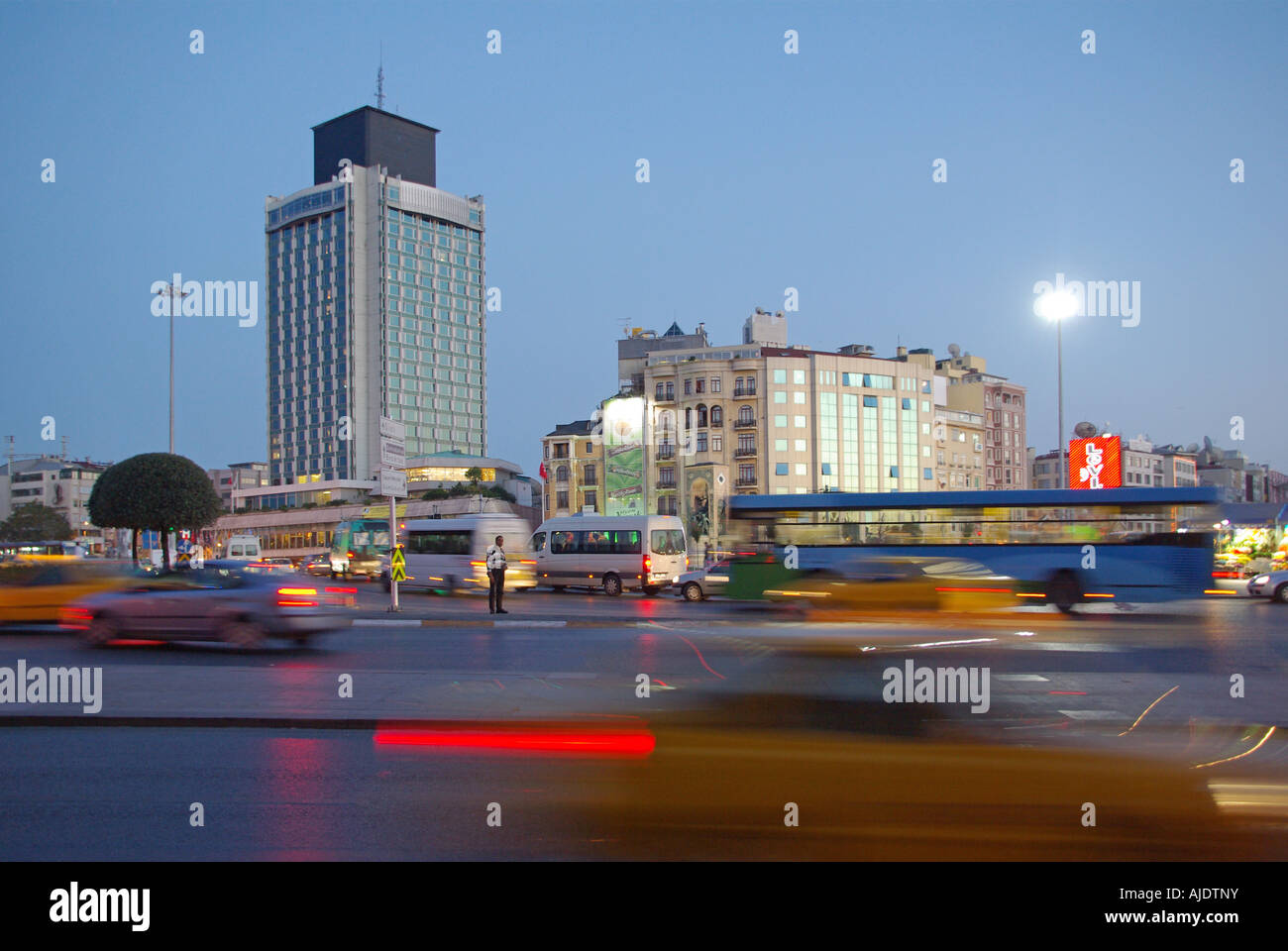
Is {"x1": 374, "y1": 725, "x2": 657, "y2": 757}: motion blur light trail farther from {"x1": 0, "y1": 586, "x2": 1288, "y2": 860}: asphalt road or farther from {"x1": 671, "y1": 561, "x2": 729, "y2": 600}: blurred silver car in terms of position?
{"x1": 671, "y1": 561, "x2": 729, "y2": 600}: blurred silver car

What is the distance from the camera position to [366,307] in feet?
511

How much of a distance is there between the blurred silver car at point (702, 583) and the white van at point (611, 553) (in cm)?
353

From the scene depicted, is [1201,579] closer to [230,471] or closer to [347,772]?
[347,772]

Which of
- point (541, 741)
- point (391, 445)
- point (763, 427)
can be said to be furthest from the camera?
point (763, 427)

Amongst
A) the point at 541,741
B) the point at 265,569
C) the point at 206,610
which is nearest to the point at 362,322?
the point at 265,569

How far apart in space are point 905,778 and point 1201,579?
2409cm

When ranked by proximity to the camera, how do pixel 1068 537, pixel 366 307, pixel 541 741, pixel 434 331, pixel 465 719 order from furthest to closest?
pixel 434 331, pixel 366 307, pixel 1068 537, pixel 465 719, pixel 541 741

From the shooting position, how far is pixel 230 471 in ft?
562

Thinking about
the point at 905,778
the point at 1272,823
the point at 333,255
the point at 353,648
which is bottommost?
the point at 353,648

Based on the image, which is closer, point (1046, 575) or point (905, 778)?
point (905, 778)

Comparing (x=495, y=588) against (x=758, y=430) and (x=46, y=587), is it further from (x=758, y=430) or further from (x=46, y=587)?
(x=758, y=430)

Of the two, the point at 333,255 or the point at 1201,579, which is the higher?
the point at 333,255

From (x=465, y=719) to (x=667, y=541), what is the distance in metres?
28.5
